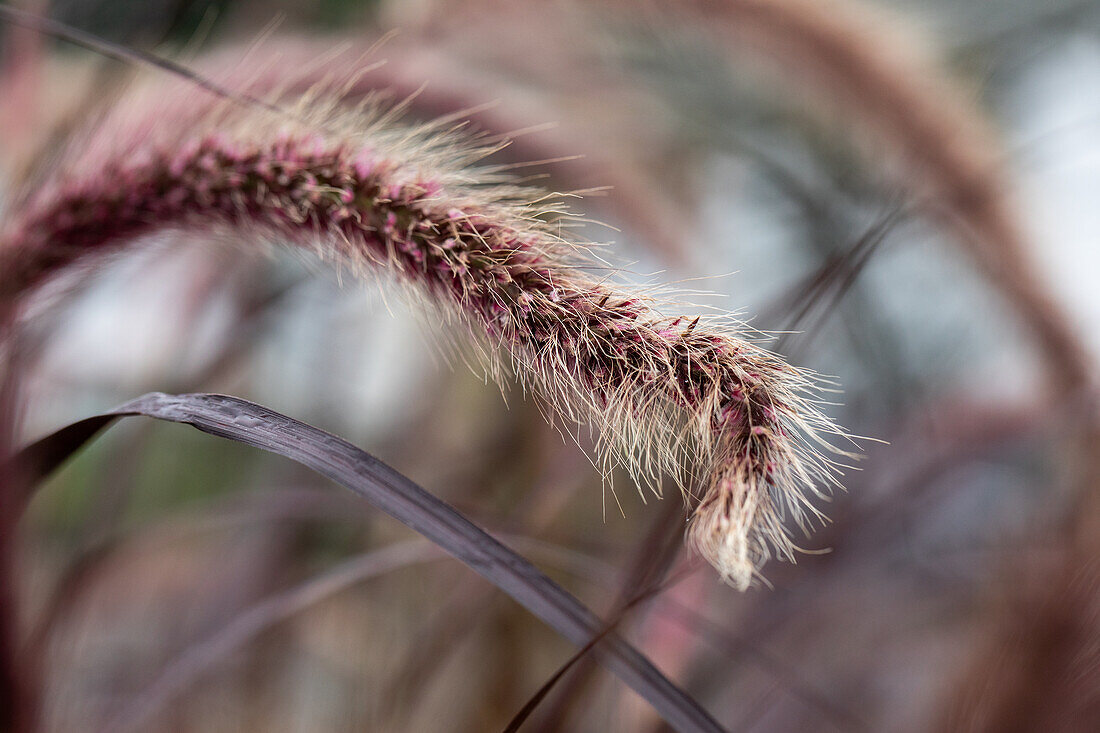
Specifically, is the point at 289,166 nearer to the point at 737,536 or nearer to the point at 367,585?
the point at 737,536

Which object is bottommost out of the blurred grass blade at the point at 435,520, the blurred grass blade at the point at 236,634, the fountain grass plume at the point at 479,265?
the blurred grass blade at the point at 236,634

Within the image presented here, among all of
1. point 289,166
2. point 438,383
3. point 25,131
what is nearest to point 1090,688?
point 289,166

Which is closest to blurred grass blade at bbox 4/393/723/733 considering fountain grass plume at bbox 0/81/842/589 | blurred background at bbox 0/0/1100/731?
fountain grass plume at bbox 0/81/842/589

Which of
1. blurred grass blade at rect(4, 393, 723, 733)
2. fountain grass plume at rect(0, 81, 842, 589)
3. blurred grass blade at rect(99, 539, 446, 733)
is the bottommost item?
blurred grass blade at rect(99, 539, 446, 733)

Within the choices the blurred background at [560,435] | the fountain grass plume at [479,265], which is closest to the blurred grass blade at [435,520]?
the fountain grass plume at [479,265]

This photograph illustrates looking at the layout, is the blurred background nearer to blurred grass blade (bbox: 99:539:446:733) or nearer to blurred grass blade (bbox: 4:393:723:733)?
blurred grass blade (bbox: 99:539:446:733)

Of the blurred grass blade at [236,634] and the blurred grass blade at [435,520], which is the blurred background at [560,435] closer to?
the blurred grass blade at [236,634]

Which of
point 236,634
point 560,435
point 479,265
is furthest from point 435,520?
point 560,435
